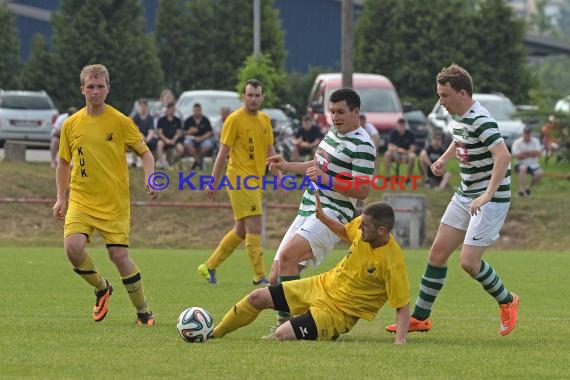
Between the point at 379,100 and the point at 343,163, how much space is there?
89.9ft

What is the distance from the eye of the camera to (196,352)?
31.4 ft

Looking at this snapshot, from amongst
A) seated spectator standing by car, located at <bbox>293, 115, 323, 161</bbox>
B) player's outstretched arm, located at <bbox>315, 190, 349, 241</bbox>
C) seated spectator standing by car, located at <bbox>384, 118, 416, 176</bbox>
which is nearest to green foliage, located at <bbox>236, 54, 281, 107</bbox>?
seated spectator standing by car, located at <bbox>293, 115, 323, 161</bbox>

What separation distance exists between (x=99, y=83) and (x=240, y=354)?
292 centimetres

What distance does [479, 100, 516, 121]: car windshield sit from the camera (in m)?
39.4

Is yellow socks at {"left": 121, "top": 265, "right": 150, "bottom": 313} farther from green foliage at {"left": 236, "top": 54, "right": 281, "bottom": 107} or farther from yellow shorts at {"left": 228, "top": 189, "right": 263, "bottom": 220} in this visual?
green foliage at {"left": 236, "top": 54, "right": 281, "bottom": 107}

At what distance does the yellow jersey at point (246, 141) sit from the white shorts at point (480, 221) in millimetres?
5093

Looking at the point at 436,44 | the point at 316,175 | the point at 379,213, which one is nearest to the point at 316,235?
the point at 316,175

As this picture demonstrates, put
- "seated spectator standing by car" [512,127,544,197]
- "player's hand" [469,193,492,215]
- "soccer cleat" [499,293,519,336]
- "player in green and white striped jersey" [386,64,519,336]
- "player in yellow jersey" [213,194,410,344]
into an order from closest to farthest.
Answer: "player in yellow jersey" [213,194,410,344], "player's hand" [469,193,492,215], "player in green and white striped jersey" [386,64,519,336], "soccer cleat" [499,293,519,336], "seated spectator standing by car" [512,127,544,197]

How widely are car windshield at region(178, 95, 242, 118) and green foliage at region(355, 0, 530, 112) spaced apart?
14.2m

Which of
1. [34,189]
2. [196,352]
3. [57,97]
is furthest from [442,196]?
[57,97]

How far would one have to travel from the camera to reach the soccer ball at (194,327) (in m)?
10.1

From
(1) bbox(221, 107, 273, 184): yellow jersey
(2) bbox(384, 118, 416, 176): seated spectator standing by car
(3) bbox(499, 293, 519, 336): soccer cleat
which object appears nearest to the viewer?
(3) bbox(499, 293, 519, 336): soccer cleat

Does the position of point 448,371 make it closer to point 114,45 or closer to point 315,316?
point 315,316

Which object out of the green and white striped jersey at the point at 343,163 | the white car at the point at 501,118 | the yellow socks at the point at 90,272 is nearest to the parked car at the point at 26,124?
the white car at the point at 501,118
